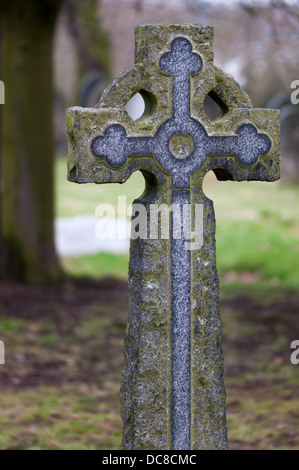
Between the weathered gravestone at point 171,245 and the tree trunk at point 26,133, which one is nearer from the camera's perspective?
the weathered gravestone at point 171,245

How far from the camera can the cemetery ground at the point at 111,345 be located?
5.40 meters

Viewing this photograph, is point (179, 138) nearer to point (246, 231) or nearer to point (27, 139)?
point (27, 139)

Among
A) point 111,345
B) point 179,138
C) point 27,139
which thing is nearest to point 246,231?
point 27,139

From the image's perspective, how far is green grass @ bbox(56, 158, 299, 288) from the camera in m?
11.3

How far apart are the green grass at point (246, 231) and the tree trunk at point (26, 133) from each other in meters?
1.65

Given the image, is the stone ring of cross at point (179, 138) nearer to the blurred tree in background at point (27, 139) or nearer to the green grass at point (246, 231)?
the blurred tree in background at point (27, 139)

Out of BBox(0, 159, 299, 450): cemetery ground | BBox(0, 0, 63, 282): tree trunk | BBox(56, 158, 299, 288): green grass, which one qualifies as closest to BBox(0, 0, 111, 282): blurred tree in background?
BBox(0, 0, 63, 282): tree trunk

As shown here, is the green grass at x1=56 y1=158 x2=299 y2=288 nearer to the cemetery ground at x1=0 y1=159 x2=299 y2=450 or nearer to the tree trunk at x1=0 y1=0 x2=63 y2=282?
the cemetery ground at x1=0 y1=159 x2=299 y2=450

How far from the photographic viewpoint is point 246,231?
13.1 metres

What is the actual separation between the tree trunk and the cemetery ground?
1.84 ft

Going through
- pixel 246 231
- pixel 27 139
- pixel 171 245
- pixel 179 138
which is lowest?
pixel 171 245

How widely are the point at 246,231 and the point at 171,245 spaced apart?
9.62 m

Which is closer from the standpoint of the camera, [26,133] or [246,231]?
[26,133]

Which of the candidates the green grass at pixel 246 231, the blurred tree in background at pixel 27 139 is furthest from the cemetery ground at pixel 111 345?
the blurred tree in background at pixel 27 139
